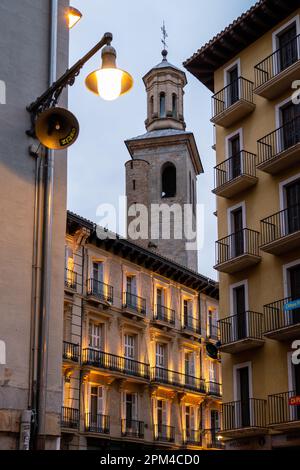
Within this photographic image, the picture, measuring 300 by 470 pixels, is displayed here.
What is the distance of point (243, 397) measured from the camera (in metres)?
30.4

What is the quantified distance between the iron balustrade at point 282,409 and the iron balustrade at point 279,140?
873 cm

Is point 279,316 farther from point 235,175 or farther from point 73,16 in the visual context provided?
point 73,16

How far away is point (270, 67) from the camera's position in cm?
3231

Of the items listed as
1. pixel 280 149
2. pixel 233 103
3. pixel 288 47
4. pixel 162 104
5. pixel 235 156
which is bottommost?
pixel 280 149

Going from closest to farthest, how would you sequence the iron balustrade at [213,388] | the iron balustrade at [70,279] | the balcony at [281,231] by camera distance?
the balcony at [281,231], the iron balustrade at [70,279], the iron balustrade at [213,388]

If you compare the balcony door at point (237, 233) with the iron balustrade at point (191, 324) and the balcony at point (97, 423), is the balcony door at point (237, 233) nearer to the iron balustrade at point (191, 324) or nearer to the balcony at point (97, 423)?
the balcony at point (97, 423)

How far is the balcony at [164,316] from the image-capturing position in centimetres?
4909

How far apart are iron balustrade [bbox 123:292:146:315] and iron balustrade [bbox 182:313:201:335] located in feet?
14.5

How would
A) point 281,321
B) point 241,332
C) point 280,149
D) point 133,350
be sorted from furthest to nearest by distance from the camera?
point 133,350 < point 280,149 < point 241,332 < point 281,321

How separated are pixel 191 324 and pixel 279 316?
Result: 78.6 ft

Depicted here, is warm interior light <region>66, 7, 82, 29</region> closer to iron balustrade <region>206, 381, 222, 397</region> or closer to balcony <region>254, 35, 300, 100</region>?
balcony <region>254, 35, 300, 100</region>

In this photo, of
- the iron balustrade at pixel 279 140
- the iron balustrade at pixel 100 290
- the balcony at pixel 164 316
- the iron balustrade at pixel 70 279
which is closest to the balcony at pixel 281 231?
the iron balustrade at pixel 279 140

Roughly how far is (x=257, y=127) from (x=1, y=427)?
77.6ft

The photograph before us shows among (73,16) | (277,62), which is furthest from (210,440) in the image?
(73,16)
